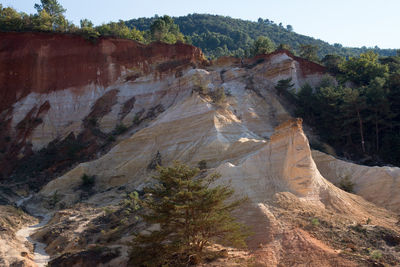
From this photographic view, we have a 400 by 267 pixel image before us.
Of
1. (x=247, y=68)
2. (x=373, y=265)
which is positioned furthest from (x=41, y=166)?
(x=373, y=265)

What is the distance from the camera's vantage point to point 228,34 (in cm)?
9638

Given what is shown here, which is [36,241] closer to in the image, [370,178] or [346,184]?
[346,184]

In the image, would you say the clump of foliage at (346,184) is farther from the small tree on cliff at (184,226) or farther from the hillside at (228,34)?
the hillside at (228,34)

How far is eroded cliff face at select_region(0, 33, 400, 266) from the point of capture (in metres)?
15.2

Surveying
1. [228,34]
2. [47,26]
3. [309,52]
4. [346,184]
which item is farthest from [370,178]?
[228,34]

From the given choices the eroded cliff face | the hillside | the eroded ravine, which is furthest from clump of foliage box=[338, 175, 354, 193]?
the hillside

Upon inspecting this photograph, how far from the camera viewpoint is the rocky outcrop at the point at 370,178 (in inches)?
818

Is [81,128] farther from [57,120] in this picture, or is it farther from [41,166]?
[41,166]

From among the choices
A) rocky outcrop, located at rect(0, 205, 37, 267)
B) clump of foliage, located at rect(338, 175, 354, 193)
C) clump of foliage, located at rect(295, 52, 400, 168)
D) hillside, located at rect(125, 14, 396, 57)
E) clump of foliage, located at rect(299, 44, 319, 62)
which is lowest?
rocky outcrop, located at rect(0, 205, 37, 267)

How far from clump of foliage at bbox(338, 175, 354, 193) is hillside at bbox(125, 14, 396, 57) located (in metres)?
62.4

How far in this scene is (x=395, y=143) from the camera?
30.5 m

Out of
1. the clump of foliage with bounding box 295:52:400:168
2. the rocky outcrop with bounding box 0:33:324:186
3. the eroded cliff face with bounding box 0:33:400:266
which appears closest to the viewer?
the eroded cliff face with bounding box 0:33:400:266

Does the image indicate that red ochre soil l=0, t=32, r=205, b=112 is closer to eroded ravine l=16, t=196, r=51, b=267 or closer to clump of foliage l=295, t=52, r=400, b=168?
clump of foliage l=295, t=52, r=400, b=168

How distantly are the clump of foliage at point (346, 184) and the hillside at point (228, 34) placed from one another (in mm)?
62382
